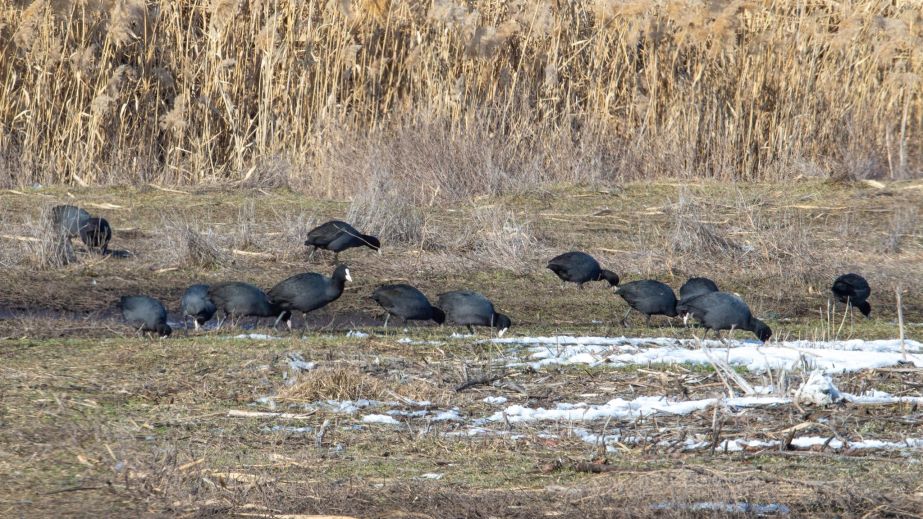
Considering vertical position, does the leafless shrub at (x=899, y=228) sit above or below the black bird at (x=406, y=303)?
above

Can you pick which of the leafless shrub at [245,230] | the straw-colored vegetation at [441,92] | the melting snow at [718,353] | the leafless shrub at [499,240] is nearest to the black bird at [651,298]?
the melting snow at [718,353]

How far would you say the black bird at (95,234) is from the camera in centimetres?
1059

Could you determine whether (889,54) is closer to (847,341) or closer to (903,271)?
(903,271)

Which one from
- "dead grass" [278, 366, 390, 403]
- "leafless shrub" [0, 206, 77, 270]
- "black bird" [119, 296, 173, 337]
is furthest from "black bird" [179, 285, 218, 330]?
"dead grass" [278, 366, 390, 403]

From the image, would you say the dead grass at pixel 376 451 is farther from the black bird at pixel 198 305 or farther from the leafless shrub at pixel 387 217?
the leafless shrub at pixel 387 217

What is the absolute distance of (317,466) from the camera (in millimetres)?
4934

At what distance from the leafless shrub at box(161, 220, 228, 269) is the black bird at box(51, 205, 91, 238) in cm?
71

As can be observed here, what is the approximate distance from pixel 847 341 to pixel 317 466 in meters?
4.11

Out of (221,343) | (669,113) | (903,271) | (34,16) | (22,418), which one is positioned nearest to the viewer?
(22,418)

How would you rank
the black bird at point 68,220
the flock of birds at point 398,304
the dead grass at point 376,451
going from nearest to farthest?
the dead grass at point 376,451 → the flock of birds at point 398,304 → the black bird at point 68,220

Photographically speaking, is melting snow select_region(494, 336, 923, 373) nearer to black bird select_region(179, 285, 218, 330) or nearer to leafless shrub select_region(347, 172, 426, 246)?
black bird select_region(179, 285, 218, 330)

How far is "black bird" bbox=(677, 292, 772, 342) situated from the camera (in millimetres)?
8352

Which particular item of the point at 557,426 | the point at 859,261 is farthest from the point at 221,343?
the point at 859,261

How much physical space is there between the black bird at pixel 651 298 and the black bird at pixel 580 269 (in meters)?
0.95
